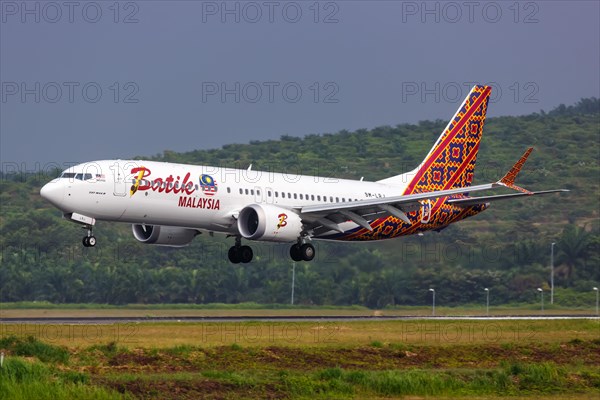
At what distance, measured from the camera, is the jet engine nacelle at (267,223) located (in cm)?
5816

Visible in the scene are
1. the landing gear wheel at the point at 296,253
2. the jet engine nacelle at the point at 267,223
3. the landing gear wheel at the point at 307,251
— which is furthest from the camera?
the landing gear wheel at the point at 296,253

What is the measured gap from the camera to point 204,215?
58.0 metres

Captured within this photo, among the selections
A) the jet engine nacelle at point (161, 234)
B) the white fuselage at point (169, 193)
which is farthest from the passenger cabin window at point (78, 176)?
the jet engine nacelle at point (161, 234)

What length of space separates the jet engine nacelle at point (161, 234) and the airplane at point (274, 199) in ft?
0.17

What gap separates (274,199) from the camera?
61.0 meters

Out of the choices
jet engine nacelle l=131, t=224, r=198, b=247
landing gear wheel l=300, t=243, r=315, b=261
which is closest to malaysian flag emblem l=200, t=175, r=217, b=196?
jet engine nacelle l=131, t=224, r=198, b=247

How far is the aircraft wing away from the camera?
198ft

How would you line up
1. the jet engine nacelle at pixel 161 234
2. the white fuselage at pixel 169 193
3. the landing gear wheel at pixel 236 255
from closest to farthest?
the white fuselage at pixel 169 193 < the jet engine nacelle at pixel 161 234 < the landing gear wheel at pixel 236 255

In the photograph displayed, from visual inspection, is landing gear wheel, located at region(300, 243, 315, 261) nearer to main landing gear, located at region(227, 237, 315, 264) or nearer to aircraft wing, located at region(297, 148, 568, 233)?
main landing gear, located at region(227, 237, 315, 264)

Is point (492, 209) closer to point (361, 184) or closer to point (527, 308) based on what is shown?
point (527, 308)

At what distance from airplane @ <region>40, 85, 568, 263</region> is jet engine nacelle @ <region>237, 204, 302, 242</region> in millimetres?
48

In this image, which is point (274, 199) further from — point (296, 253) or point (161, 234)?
point (161, 234)

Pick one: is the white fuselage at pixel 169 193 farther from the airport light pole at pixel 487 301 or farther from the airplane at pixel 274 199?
the airport light pole at pixel 487 301

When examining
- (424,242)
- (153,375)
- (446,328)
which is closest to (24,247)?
(424,242)
